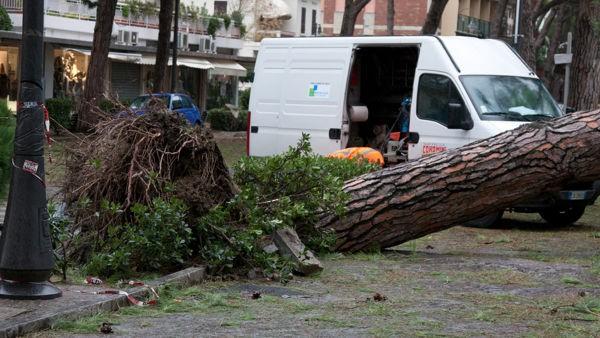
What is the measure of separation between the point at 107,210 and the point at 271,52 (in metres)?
9.76

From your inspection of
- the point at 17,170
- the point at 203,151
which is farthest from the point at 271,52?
the point at 17,170

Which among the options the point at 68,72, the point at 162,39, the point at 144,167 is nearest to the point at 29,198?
the point at 144,167

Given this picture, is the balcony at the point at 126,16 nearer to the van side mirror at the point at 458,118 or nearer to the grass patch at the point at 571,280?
the van side mirror at the point at 458,118

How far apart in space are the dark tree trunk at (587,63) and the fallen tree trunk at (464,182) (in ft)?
37.0

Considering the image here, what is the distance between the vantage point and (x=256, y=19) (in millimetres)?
73125

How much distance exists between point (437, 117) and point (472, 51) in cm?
116

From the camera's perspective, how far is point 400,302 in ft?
25.6

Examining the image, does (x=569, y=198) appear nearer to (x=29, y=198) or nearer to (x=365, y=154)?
(x=365, y=154)

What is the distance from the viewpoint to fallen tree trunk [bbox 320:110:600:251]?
34.6 feet

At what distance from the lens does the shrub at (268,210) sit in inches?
341

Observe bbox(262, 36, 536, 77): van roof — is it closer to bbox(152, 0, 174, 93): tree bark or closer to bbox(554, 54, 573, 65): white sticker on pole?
bbox(554, 54, 573, 65): white sticker on pole

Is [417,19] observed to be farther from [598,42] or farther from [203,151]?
[203,151]

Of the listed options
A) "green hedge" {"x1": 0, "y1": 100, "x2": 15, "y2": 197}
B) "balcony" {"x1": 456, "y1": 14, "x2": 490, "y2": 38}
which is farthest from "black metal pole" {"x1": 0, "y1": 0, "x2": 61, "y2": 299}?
"balcony" {"x1": 456, "y1": 14, "x2": 490, "y2": 38}

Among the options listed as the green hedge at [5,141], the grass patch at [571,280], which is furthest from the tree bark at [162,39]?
the grass patch at [571,280]
